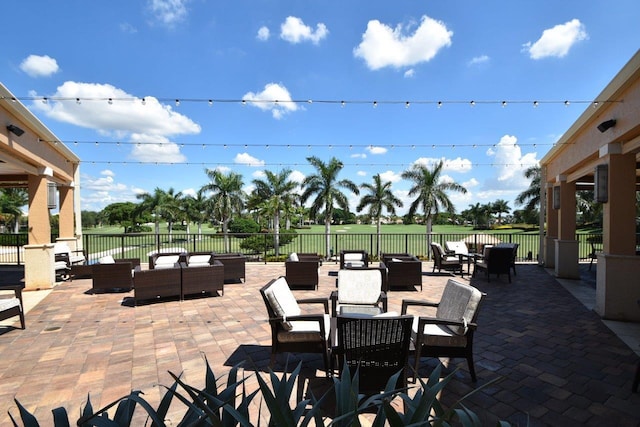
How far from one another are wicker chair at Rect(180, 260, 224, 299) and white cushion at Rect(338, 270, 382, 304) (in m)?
2.58

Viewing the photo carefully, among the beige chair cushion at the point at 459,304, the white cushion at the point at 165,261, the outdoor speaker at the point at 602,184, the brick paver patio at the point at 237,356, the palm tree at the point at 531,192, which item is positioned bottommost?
the brick paver patio at the point at 237,356

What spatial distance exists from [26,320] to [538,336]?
6848mm

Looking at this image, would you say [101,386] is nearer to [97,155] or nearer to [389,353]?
[389,353]

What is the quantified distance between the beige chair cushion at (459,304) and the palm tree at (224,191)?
59.9 feet

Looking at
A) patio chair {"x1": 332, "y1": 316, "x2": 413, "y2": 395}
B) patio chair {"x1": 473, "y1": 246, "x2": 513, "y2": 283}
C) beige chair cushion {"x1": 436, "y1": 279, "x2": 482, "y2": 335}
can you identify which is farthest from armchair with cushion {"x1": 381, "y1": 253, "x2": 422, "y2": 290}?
Result: patio chair {"x1": 332, "y1": 316, "x2": 413, "y2": 395}

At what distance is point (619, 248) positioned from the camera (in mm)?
4625

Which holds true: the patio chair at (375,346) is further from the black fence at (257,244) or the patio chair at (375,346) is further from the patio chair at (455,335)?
the black fence at (257,244)

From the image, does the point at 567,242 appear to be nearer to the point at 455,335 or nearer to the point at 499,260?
the point at 499,260

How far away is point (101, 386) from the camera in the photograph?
2697 millimetres

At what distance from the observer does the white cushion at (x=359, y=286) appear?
4125mm

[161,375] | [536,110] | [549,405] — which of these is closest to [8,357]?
[161,375]

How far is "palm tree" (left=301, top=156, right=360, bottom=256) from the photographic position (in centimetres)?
1570

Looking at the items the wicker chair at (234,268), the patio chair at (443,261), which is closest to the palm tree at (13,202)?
the wicker chair at (234,268)

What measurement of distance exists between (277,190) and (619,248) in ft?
49.5
